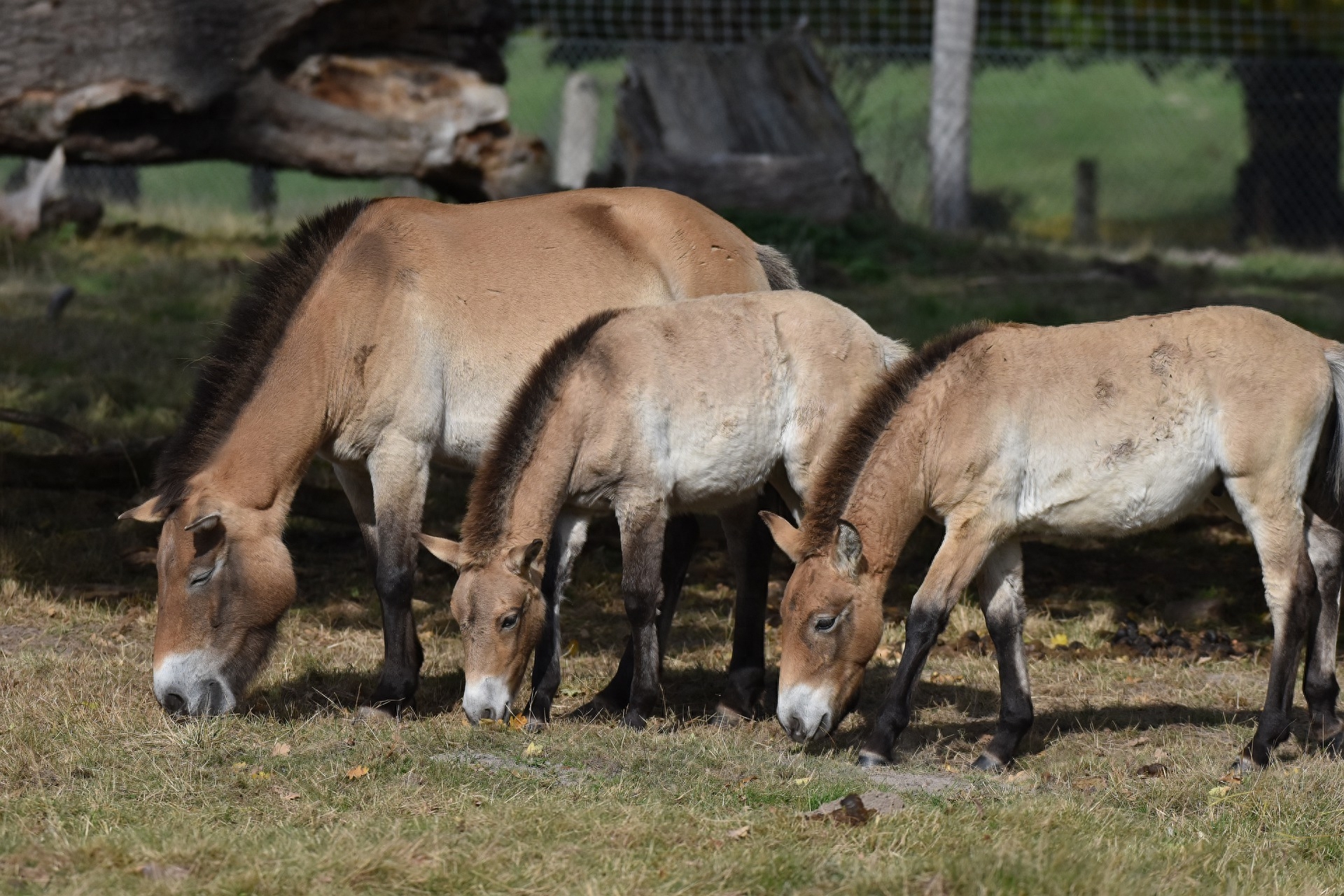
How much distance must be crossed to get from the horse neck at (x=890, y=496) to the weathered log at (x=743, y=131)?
8.13 m

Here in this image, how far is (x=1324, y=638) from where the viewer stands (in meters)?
5.62

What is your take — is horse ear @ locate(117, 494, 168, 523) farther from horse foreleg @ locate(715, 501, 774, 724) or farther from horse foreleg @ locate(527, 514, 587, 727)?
horse foreleg @ locate(715, 501, 774, 724)

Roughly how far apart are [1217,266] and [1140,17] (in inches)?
203

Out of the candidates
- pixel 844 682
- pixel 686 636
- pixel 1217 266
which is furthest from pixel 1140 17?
pixel 844 682

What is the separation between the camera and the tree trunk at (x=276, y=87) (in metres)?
10.8

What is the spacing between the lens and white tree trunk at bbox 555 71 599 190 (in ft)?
61.6

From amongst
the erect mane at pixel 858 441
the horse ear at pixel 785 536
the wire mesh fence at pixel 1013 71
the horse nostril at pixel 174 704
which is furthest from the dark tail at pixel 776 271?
the wire mesh fence at pixel 1013 71

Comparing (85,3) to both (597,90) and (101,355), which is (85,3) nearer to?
(101,355)

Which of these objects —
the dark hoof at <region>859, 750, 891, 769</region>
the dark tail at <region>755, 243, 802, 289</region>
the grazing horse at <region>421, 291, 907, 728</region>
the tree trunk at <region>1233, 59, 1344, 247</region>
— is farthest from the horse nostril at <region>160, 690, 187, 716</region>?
the tree trunk at <region>1233, 59, 1344, 247</region>

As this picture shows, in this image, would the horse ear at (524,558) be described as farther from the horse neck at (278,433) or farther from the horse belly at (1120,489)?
the horse belly at (1120,489)

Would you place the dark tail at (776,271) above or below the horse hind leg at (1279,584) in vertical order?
above

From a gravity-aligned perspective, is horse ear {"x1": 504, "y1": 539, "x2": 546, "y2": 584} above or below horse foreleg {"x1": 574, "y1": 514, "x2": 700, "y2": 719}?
above

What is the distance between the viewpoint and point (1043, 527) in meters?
5.48

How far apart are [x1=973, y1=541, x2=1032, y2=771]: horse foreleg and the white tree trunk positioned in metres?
13.8
